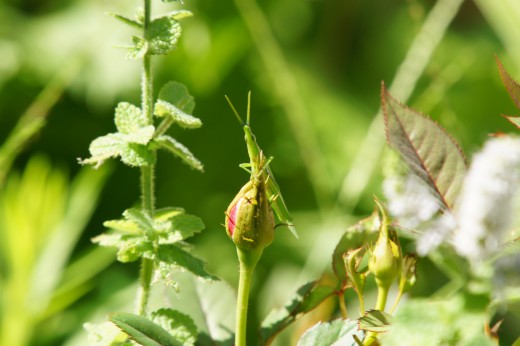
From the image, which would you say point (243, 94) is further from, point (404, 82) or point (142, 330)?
point (142, 330)

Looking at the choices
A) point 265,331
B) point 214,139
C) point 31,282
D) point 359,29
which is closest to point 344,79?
point 359,29

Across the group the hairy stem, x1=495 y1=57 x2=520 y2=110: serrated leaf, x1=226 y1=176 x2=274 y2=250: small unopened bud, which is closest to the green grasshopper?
x1=226 y1=176 x2=274 y2=250: small unopened bud

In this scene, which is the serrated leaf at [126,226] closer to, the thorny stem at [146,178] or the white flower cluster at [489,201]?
the thorny stem at [146,178]

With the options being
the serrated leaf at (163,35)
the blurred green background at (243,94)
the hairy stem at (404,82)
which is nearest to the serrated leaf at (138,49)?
the serrated leaf at (163,35)

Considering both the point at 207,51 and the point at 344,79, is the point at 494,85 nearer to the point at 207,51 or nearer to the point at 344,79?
the point at 344,79

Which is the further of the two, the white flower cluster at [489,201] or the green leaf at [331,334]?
the green leaf at [331,334]

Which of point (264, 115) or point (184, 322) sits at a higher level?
point (264, 115)
